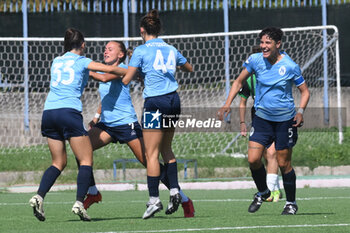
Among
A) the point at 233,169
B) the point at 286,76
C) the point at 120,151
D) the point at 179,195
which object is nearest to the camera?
the point at 179,195

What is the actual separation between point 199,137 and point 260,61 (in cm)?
1026

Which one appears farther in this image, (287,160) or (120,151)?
(120,151)

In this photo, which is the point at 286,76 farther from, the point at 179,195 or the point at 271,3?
the point at 271,3

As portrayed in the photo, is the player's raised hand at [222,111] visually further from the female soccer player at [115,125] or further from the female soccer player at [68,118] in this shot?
the female soccer player at [68,118]

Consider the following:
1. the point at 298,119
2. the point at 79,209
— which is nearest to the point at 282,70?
the point at 298,119

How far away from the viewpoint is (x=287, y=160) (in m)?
10.2

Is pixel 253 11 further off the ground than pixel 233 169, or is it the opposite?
pixel 253 11

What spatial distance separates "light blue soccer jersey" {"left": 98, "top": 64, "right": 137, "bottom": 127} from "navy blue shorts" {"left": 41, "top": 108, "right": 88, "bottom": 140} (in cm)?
104

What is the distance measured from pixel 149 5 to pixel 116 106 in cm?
1163

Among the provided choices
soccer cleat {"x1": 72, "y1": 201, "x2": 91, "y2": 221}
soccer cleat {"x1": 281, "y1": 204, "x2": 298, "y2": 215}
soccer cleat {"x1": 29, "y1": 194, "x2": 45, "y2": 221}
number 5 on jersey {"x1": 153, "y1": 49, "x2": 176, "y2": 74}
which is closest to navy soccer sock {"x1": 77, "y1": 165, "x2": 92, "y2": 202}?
soccer cleat {"x1": 72, "y1": 201, "x2": 91, "y2": 221}

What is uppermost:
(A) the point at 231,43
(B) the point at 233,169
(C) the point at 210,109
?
(A) the point at 231,43

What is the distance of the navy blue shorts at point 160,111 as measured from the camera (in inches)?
373

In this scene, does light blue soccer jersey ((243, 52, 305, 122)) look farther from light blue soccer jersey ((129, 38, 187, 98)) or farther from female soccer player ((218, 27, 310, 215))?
light blue soccer jersey ((129, 38, 187, 98))

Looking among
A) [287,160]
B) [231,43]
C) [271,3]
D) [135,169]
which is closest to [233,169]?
[135,169]
